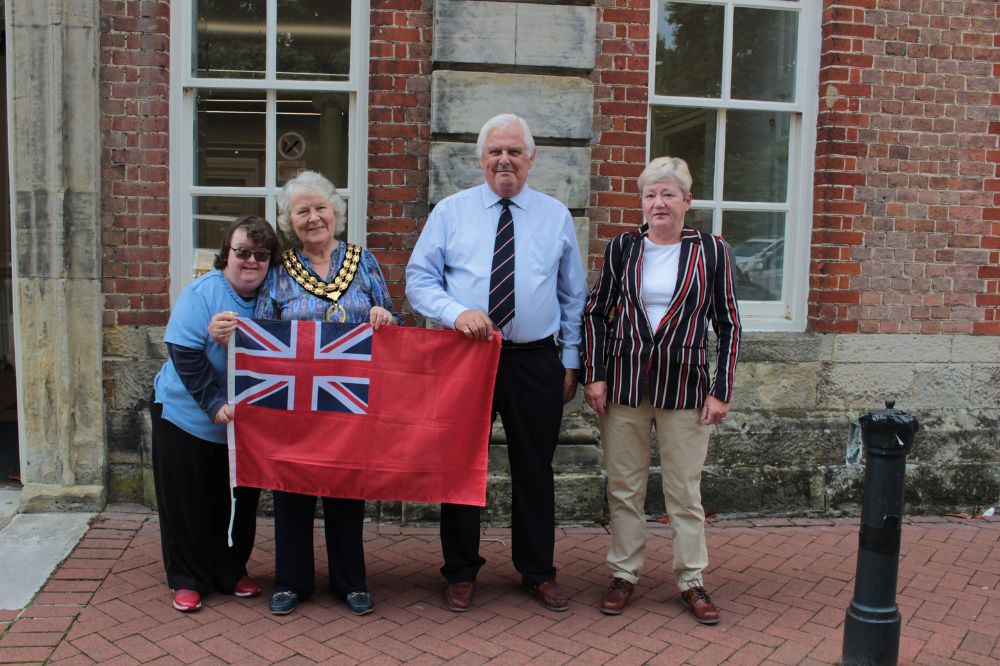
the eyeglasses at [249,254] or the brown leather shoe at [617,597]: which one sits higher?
the eyeglasses at [249,254]

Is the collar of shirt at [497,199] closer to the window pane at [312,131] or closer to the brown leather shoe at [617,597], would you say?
the window pane at [312,131]

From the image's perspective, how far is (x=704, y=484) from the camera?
552 cm

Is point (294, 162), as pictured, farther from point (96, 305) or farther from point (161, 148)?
point (96, 305)

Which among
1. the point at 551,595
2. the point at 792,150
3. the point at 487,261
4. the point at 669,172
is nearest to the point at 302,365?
the point at 487,261

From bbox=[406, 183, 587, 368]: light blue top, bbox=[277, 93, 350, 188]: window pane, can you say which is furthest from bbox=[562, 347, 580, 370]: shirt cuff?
bbox=[277, 93, 350, 188]: window pane

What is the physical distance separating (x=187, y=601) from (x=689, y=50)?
4146mm

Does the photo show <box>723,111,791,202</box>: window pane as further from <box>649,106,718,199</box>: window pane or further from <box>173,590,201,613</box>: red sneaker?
<box>173,590,201,613</box>: red sneaker

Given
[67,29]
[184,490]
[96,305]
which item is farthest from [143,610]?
[67,29]

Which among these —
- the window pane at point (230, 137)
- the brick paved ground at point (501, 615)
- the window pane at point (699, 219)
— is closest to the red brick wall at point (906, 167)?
the window pane at point (699, 219)

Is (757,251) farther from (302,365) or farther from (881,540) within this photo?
(302,365)

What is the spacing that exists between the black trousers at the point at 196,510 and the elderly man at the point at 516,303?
0.92m

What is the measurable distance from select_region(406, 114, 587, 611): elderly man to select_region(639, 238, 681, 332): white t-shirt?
0.33 m

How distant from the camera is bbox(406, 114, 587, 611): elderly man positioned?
3.94 meters

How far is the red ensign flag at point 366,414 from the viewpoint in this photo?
3.90 metres
